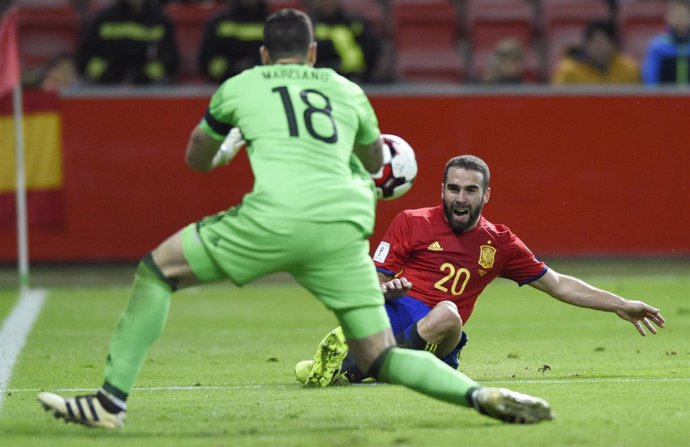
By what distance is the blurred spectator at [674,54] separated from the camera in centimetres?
1507

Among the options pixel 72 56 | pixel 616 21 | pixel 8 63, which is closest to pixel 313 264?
pixel 8 63

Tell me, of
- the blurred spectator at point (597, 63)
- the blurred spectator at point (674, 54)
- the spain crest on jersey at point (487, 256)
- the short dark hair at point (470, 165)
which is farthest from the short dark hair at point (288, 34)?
the blurred spectator at point (674, 54)

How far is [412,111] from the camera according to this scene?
1439cm

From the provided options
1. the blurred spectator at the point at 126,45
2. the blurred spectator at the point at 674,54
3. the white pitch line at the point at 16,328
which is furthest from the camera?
the blurred spectator at the point at 674,54

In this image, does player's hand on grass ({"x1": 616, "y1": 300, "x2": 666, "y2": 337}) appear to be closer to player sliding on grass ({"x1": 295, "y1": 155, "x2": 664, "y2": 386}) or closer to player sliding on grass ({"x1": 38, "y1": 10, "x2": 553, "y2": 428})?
player sliding on grass ({"x1": 295, "y1": 155, "x2": 664, "y2": 386})

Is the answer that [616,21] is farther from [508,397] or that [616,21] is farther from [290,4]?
[508,397]

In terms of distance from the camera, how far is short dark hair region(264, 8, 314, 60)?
6.07 metres

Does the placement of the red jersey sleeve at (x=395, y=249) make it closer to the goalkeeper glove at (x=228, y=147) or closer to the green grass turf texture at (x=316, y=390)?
the green grass turf texture at (x=316, y=390)

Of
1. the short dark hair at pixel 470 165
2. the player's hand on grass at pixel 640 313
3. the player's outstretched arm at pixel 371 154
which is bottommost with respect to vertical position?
the player's hand on grass at pixel 640 313

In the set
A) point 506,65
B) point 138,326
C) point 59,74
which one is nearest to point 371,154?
point 138,326

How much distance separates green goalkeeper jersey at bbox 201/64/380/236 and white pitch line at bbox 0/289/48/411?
212 cm

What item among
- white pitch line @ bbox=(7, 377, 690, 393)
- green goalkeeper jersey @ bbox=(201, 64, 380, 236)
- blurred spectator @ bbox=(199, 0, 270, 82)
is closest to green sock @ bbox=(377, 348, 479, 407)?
green goalkeeper jersey @ bbox=(201, 64, 380, 236)

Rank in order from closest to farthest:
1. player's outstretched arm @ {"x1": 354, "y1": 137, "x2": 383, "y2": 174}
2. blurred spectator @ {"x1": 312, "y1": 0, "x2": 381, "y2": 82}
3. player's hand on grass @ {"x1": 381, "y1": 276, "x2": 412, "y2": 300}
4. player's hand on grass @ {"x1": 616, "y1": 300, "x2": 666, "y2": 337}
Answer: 1. player's outstretched arm @ {"x1": 354, "y1": 137, "x2": 383, "y2": 174}
2. player's hand on grass @ {"x1": 381, "y1": 276, "x2": 412, "y2": 300}
3. player's hand on grass @ {"x1": 616, "y1": 300, "x2": 666, "y2": 337}
4. blurred spectator @ {"x1": 312, "y1": 0, "x2": 381, "y2": 82}

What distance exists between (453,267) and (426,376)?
1807 millimetres
